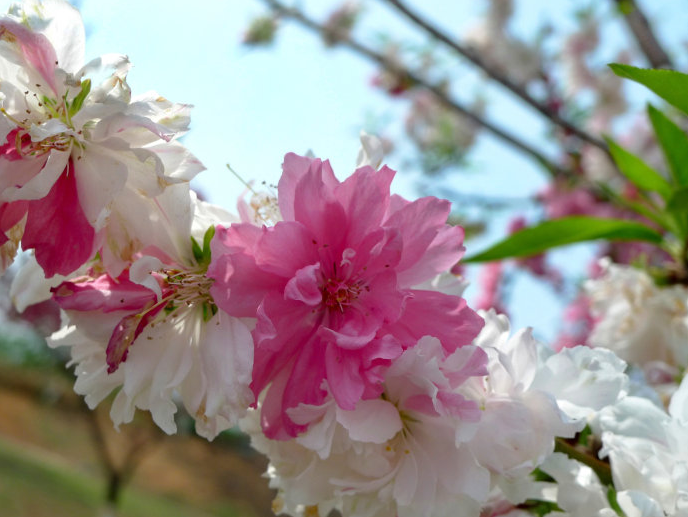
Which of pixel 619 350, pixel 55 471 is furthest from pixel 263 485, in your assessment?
pixel 619 350

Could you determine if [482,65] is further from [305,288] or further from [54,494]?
[54,494]

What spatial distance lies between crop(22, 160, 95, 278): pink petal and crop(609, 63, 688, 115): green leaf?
30cm

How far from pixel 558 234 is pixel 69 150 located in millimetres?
566

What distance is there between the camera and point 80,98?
13.2 inches

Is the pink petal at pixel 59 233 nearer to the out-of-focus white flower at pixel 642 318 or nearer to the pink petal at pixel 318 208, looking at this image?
the pink petal at pixel 318 208

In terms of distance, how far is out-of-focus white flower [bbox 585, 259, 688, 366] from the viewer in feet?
2.58

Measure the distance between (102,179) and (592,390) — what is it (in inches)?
11.6

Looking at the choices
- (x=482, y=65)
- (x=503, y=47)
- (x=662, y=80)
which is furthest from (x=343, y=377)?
(x=503, y=47)

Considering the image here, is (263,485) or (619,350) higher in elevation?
(619,350)

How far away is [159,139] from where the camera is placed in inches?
13.3

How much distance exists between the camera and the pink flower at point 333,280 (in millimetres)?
326

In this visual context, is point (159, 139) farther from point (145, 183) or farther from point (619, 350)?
point (619, 350)

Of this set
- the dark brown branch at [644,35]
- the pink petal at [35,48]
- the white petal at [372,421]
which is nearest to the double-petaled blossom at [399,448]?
the white petal at [372,421]

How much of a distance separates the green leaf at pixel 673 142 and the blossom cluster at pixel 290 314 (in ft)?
1.35
